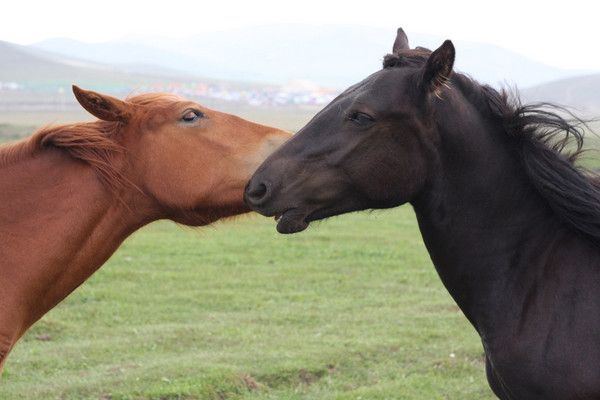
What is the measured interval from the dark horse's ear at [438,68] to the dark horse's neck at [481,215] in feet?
0.36

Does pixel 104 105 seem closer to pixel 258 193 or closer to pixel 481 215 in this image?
pixel 258 193

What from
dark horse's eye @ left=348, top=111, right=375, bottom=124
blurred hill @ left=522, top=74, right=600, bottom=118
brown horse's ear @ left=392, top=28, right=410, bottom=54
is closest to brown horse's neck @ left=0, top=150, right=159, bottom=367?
dark horse's eye @ left=348, top=111, right=375, bottom=124

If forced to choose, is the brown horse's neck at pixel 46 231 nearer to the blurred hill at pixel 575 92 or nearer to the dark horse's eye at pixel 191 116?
the dark horse's eye at pixel 191 116

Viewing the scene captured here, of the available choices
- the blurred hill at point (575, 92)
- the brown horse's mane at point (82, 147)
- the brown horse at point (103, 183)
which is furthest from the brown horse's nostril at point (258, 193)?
the blurred hill at point (575, 92)

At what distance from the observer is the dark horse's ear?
3.83 metres

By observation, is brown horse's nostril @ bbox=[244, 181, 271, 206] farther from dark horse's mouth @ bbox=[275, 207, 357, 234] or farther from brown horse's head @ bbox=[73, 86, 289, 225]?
brown horse's head @ bbox=[73, 86, 289, 225]

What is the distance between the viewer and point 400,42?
447 centimetres

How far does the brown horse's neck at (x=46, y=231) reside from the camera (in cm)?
416

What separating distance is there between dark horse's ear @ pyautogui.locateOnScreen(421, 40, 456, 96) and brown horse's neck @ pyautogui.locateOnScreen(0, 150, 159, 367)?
152 centimetres

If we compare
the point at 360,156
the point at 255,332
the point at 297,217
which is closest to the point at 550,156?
the point at 360,156

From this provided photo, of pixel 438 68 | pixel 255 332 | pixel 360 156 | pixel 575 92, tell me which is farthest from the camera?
pixel 575 92

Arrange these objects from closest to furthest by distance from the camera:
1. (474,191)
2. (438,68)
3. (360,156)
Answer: (438,68) → (360,156) → (474,191)

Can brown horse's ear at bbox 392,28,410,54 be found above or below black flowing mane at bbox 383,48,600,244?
above

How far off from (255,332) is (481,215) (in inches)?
249
